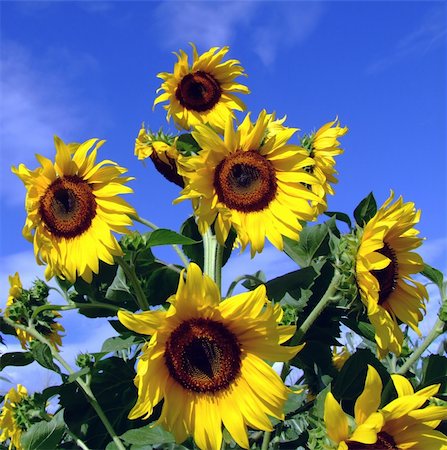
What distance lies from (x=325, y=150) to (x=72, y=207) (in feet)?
3.98

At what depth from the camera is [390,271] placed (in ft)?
7.74

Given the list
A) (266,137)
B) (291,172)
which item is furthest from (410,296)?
(266,137)

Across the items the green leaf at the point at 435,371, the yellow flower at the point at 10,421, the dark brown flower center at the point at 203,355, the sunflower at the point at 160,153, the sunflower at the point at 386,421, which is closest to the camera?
the sunflower at the point at 386,421

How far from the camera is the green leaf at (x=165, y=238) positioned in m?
2.29

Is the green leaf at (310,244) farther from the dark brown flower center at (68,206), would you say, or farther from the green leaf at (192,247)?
the dark brown flower center at (68,206)

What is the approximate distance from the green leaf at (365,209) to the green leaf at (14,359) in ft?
4.61

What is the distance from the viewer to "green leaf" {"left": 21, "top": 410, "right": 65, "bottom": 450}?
2.47m

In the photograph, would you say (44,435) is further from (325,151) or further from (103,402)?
(325,151)

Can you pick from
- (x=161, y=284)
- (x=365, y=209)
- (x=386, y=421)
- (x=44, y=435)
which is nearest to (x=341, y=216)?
(x=365, y=209)

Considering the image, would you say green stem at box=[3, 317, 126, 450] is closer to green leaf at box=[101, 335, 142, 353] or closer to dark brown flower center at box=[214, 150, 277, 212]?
green leaf at box=[101, 335, 142, 353]

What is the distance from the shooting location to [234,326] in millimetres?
1987

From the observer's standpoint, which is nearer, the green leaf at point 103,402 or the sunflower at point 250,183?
the sunflower at point 250,183

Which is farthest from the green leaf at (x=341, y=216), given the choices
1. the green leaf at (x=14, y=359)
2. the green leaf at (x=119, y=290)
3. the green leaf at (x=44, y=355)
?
the green leaf at (x=14, y=359)

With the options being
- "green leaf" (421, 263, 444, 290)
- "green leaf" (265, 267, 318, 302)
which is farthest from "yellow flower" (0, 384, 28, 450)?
"green leaf" (421, 263, 444, 290)
